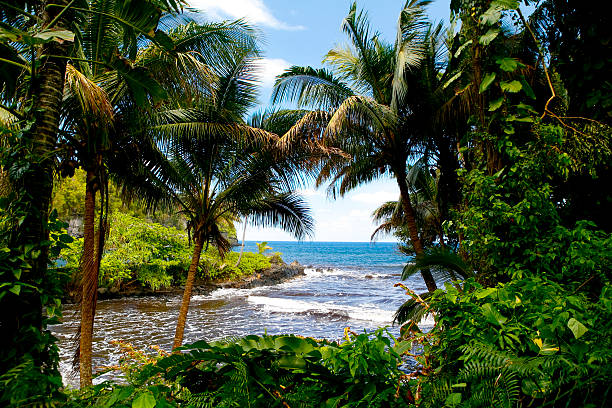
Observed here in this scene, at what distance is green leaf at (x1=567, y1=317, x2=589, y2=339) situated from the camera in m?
0.95

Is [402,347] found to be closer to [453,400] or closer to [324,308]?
[453,400]

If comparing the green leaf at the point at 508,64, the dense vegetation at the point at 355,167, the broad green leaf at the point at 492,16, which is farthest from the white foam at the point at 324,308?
the broad green leaf at the point at 492,16

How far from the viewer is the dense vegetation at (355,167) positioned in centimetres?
108

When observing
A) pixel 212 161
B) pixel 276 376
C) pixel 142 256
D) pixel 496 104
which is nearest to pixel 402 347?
pixel 276 376

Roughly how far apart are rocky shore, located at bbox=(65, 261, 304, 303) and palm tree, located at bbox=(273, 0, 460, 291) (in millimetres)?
13462

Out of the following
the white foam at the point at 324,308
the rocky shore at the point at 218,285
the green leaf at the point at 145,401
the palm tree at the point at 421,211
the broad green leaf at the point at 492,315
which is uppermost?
the palm tree at the point at 421,211

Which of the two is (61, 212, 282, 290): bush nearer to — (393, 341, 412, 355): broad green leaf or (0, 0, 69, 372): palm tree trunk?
(0, 0, 69, 372): palm tree trunk

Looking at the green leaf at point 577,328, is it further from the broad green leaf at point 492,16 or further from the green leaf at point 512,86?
the broad green leaf at point 492,16

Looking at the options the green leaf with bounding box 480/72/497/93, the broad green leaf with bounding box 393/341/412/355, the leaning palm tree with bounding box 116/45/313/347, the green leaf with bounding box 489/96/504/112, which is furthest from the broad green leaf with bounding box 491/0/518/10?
the leaning palm tree with bounding box 116/45/313/347

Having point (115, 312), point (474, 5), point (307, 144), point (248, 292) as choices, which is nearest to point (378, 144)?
point (307, 144)

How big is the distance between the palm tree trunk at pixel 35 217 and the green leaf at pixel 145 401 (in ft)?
4.00

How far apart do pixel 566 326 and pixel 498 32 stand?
256 centimetres

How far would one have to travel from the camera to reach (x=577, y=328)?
0.96m

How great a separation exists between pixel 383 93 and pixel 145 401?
8122 millimetres
